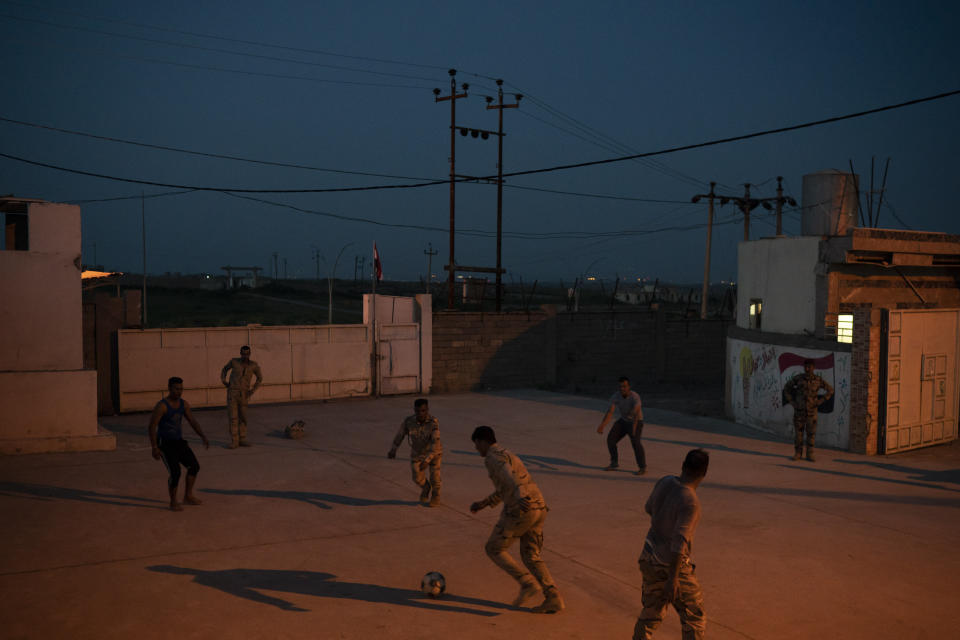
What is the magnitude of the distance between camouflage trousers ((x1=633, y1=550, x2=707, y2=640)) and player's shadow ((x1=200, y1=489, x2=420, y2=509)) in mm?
5542

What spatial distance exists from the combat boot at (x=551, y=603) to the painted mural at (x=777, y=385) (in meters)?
10.5

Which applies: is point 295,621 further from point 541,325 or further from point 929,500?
point 541,325

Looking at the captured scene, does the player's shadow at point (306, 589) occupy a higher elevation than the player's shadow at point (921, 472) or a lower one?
higher

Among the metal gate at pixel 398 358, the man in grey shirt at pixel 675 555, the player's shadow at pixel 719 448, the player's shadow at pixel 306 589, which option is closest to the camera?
the man in grey shirt at pixel 675 555

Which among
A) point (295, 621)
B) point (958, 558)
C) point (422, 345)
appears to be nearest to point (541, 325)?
point (422, 345)

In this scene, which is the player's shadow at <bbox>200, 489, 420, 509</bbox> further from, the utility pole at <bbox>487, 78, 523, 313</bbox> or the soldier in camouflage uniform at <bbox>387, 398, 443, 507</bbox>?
the utility pole at <bbox>487, 78, 523, 313</bbox>

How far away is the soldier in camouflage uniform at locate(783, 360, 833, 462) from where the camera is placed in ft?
44.6

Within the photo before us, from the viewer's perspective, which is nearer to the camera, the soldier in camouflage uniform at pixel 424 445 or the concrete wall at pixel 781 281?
the soldier in camouflage uniform at pixel 424 445

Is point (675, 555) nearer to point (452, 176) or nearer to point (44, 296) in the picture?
point (44, 296)

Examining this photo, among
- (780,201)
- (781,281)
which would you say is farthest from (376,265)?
(780,201)

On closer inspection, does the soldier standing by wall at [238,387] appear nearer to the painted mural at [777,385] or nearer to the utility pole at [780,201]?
the painted mural at [777,385]

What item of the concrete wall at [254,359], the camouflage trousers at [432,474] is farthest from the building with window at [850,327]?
the concrete wall at [254,359]

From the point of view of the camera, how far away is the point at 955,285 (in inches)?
733

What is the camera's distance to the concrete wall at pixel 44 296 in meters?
13.5
